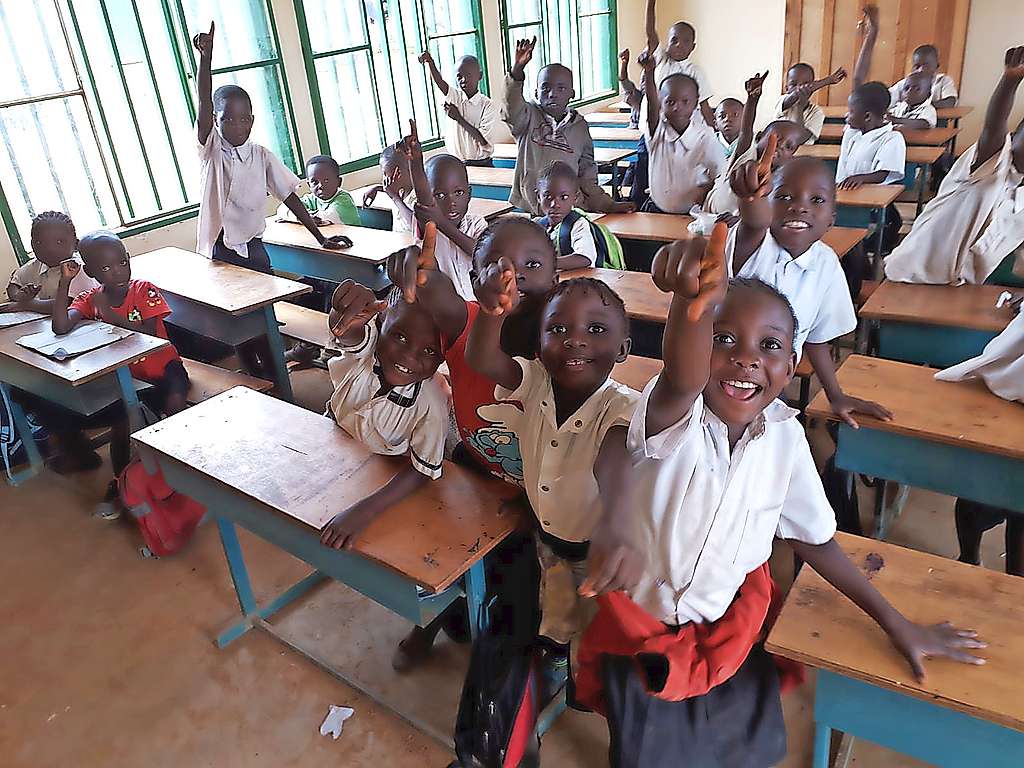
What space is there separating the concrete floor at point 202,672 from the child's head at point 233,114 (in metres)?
1.78

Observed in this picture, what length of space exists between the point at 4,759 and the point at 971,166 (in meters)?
3.35

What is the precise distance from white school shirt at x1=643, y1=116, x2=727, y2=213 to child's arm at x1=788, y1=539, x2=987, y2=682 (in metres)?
2.81

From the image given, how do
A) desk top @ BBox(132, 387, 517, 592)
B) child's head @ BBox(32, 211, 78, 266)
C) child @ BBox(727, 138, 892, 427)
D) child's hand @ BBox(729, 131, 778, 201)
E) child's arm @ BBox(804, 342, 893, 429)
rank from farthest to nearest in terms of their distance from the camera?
child's head @ BBox(32, 211, 78, 266) → child @ BBox(727, 138, 892, 427) → child's arm @ BBox(804, 342, 893, 429) → desk top @ BBox(132, 387, 517, 592) → child's hand @ BBox(729, 131, 778, 201)

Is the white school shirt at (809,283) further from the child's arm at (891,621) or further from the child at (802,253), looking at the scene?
the child's arm at (891,621)

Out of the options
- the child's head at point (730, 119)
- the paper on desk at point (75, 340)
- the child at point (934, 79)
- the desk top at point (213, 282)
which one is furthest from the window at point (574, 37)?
the paper on desk at point (75, 340)

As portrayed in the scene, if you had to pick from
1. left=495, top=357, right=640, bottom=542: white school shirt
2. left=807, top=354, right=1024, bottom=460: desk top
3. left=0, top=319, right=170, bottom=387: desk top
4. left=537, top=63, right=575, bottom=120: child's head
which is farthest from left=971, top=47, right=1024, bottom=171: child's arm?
left=0, top=319, right=170, bottom=387: desk top

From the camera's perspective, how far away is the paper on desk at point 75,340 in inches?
106

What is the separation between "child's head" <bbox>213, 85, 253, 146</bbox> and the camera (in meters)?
3.43

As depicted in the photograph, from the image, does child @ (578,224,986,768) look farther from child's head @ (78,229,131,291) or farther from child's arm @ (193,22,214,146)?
child's arm @ (193,22,214,146)

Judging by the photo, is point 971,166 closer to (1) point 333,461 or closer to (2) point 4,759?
(1) point 333,461

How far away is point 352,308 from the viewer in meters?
1.67

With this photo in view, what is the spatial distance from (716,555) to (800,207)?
3.82 ft

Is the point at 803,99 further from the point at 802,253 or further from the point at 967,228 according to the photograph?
the point at 802,253

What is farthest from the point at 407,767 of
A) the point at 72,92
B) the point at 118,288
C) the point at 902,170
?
the point at 72,92
